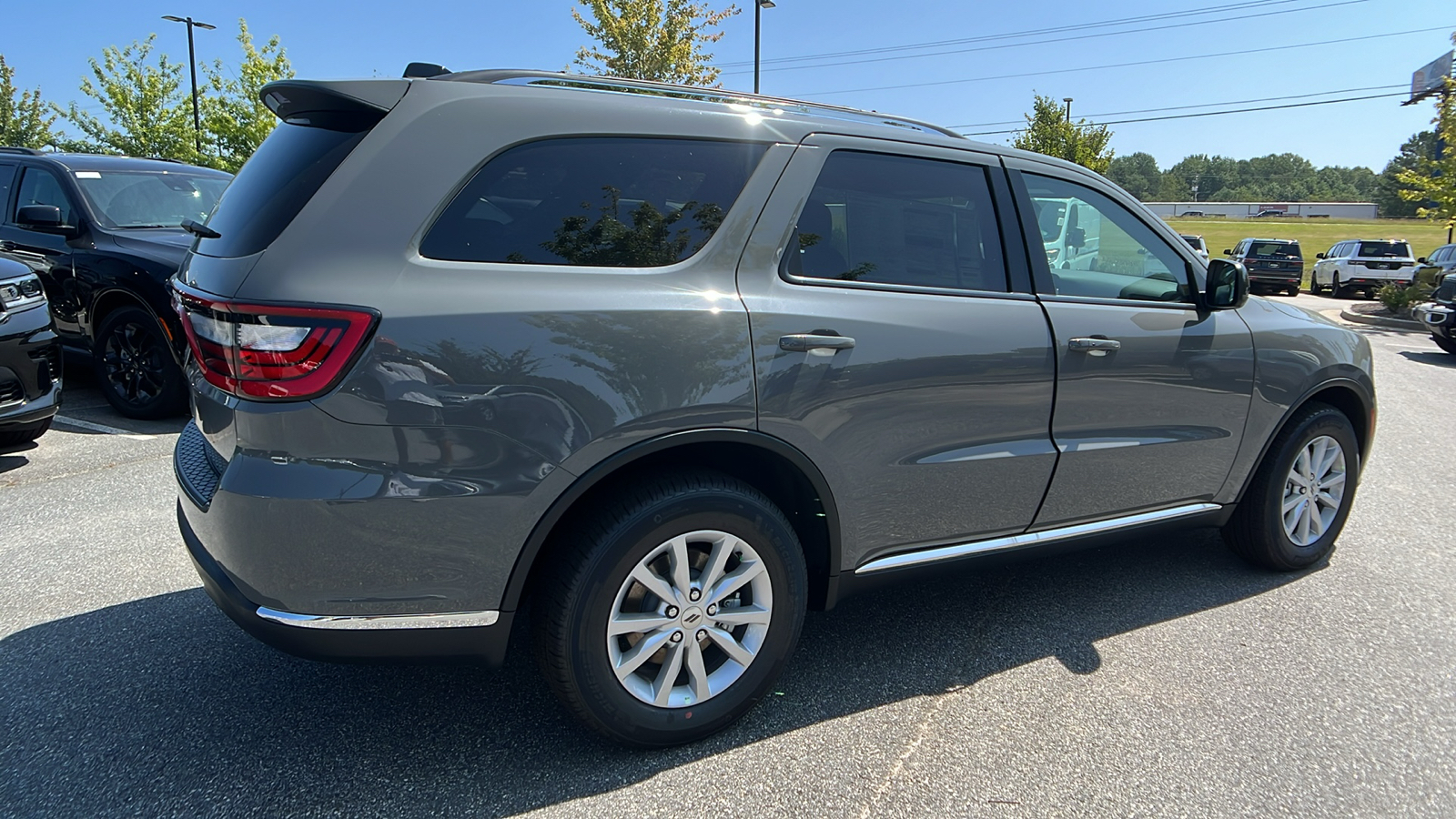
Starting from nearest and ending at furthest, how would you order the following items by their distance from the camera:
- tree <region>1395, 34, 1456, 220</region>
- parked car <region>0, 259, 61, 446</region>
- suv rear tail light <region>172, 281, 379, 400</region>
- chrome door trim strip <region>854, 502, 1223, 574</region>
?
suv rear tail light <region>172, 281, 379, 400</region>, chrome door trim strip <region>854, 502, 1223, 574</region>, parked car <region>0, 259, 61, 446</region>, tree <region>1395, 34, 1456, 220</region>

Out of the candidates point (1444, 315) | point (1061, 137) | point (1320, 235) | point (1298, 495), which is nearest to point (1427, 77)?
point (1320, 235)

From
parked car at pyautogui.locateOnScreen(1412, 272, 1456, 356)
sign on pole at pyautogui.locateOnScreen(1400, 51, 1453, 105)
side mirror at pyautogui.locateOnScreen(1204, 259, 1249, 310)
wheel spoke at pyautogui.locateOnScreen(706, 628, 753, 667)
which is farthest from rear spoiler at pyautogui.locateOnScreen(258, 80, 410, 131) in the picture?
sign on pole at pyautogui.locateOnScreen(1400, 51, 1453, 105)

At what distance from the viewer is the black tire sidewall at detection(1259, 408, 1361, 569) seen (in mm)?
3924

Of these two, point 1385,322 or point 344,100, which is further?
point 1385,322

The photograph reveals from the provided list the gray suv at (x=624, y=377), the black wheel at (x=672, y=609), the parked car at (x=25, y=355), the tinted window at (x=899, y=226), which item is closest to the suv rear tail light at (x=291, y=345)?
the gray suv at (x=624, y=377)

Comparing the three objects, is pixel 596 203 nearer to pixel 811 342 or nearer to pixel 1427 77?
pixel 811 342

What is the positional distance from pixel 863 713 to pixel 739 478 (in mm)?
871

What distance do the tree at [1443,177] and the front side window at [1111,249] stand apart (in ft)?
75.2

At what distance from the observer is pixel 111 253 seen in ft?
21.0

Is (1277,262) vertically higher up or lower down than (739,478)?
lower down

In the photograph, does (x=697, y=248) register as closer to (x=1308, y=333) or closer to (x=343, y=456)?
(x=343, y=456)

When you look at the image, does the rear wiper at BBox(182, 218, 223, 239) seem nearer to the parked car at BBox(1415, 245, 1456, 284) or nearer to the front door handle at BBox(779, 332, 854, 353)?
the front door handle at BBox(779, 332, 854, 353)

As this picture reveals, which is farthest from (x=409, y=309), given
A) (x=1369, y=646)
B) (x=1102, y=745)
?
(x=1369, y=646)

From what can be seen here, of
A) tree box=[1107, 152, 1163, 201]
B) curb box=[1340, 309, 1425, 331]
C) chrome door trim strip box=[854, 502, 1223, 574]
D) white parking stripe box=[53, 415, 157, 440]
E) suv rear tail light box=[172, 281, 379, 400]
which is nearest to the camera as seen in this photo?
suv rear tail light box=[172, 281, 379, 400]
